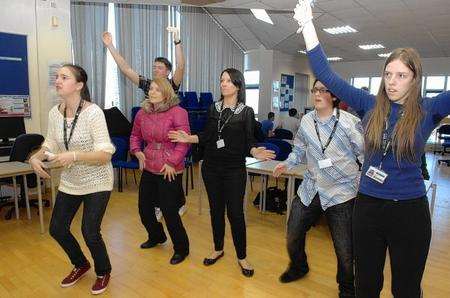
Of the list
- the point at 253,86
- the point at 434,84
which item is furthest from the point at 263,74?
the point at 434,84

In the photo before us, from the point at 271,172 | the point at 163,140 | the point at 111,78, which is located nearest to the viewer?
the point at 163,140

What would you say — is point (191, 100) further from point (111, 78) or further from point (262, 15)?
point (262, 15)

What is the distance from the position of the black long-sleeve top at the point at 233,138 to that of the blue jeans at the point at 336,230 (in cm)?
53

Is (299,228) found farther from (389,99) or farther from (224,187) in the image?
(389,99)

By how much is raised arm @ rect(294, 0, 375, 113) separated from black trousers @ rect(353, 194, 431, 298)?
43 cm

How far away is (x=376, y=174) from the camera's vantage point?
1.50m

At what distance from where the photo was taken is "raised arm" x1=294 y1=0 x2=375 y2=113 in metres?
1.48

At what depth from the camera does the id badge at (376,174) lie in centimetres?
148

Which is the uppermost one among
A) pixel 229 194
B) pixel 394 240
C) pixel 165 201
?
pixel 394 240

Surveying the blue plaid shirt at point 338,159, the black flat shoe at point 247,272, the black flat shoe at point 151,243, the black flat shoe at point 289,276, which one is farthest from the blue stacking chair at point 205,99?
the blue plaid shirt at point 338,159

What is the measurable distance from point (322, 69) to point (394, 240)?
0.80 metres

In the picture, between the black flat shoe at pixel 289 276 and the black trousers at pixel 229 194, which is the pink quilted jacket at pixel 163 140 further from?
the black flat shoe at pixel 289 276

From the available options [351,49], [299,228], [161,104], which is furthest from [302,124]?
[351,49]

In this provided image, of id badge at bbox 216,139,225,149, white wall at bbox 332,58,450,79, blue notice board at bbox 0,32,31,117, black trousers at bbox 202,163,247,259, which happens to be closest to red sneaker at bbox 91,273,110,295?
black trousers at bbox 202,163,247,259
